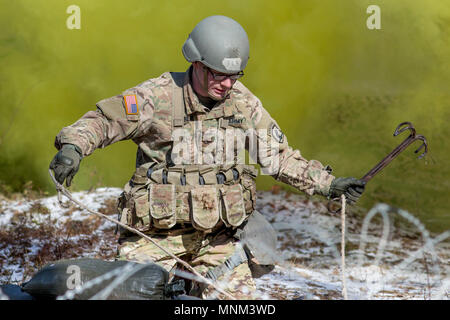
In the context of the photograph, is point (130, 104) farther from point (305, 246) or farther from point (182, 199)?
point (305, 246)

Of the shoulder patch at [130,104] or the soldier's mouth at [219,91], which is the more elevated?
the soldier's mouth at [219,91]

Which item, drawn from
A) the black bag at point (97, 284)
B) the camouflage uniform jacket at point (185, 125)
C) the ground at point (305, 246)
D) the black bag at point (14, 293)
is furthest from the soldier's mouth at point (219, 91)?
the ground at point (305, 246)

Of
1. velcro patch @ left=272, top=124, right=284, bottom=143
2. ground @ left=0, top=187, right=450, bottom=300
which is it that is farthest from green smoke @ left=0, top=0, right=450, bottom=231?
velcro patch @ left=272, top=124, right=284, bottom=143

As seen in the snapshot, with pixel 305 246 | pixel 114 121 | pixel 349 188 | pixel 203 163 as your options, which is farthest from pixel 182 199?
pixel 305 246

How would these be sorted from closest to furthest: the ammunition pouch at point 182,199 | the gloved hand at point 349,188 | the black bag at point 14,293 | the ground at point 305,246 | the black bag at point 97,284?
the black bag at point 97,284, the black bag at point 14,293, the ammunition pouch at point 182,199, the gloved hand at point 349,188, the ground at point 305,246

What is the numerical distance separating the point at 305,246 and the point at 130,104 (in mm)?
4133

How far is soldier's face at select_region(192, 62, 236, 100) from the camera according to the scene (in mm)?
3572

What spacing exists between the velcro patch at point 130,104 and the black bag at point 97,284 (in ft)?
2.87

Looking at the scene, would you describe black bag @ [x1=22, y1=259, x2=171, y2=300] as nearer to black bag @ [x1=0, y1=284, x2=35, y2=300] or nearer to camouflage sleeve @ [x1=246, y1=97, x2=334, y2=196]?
black bag @ [x1=0, y1=284, x2=35, y2=300]

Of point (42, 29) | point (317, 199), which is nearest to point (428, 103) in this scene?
point (317, 199)

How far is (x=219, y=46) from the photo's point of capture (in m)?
3.52

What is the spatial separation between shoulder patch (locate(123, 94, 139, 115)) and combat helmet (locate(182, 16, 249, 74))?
1.42 feet

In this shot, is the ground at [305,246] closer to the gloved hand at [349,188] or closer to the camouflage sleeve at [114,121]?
the gloved hand at [349,188]

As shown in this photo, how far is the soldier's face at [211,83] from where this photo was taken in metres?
3.57
